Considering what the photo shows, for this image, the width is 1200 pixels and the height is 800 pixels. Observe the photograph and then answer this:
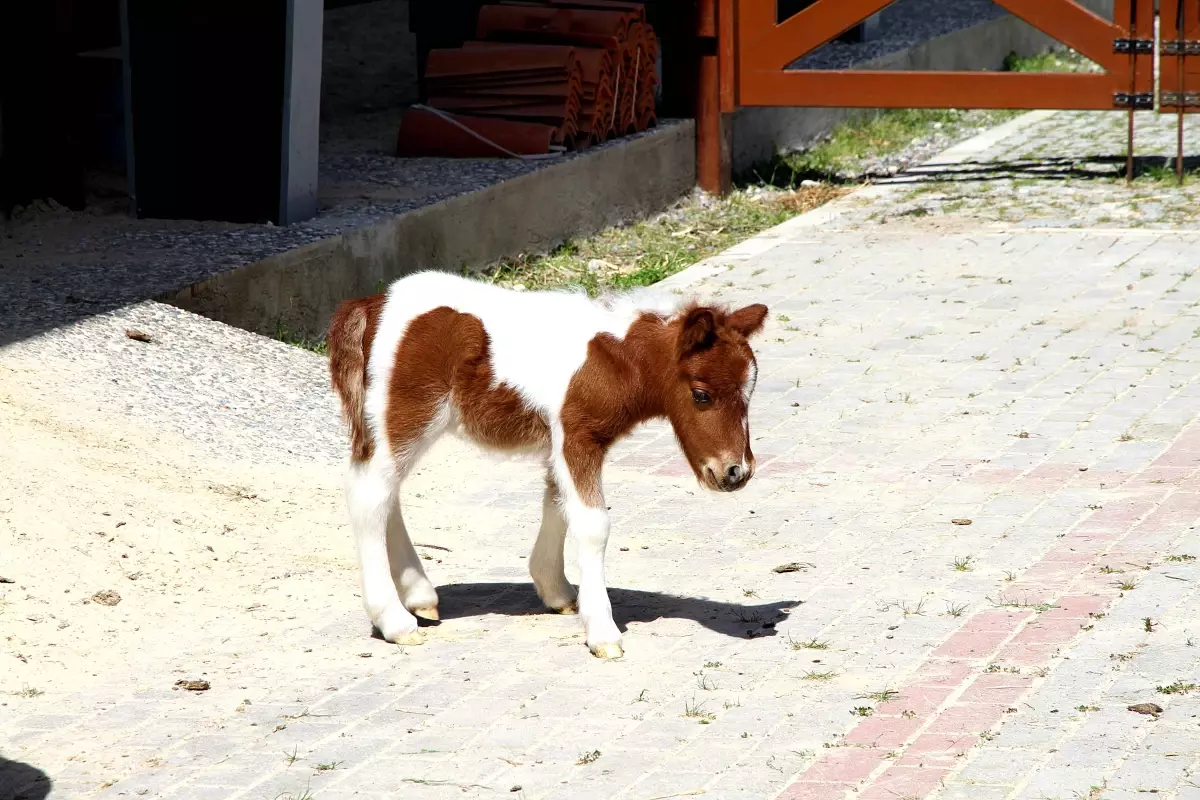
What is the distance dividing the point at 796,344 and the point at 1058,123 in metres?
7.97

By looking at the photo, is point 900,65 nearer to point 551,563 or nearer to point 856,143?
point 856,143

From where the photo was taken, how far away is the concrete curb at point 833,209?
11453mm

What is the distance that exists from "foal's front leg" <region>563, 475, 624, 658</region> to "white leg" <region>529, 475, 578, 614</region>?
0.97 ft

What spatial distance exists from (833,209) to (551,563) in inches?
319

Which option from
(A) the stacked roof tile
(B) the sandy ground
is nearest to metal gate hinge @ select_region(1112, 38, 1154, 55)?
(A) the stacked roof tile

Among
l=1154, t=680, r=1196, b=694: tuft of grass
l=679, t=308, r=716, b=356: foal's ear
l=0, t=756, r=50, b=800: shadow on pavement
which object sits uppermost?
l=679, t=308, r=716, b=356: foal's ear

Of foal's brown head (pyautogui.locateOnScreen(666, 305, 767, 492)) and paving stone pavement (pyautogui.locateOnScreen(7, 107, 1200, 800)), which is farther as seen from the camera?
foal's brown head (pyautogui.locateOnScreen(666, 305, 767, 492))

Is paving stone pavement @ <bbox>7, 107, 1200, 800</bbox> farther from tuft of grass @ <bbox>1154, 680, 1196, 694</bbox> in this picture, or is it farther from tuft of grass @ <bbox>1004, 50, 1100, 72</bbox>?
tuft of grass @ <bbox>1004, 50, 1100, 72</bbox>

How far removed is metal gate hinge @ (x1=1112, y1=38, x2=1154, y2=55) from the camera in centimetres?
1329

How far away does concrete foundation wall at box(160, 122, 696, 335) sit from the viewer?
8.98 meters

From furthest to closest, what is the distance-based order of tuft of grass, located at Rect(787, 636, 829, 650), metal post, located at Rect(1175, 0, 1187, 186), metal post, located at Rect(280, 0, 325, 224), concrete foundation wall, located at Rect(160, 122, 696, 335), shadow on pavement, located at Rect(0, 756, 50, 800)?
1. metal post, located at Rect(1175, 0, 1187, 186)
2. metal post, located at Rect(280, 0, 325, 224)
3. concrete foundation wall, located at Rect(160, 122, 696, 335)
4. tuft of grass, located at Rect(787, 636, 829, 650)
5. shadow on pavement, located at Rect(0, 756, 50, 800)

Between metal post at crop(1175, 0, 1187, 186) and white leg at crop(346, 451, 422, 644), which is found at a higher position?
metal post at crop(1175, 0, 1187, 186)

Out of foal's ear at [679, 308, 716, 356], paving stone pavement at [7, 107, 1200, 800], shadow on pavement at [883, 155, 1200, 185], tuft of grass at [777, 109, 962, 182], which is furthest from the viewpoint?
tuft of grass at [777, 109, 962, 182]

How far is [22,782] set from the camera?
4.60 meters
